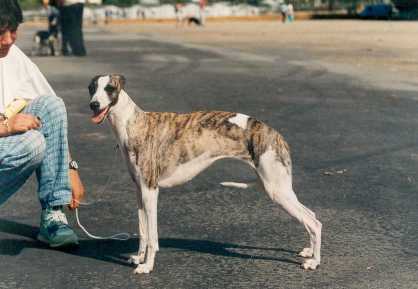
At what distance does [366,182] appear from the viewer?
23.6 ft

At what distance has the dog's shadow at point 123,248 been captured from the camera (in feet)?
16.7

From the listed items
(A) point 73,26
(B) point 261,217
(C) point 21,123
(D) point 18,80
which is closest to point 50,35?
(A) point 73,26

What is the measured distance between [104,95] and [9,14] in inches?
29.1

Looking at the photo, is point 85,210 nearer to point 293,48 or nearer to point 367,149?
point 367,149

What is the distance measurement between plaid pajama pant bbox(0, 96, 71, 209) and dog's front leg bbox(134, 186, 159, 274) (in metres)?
0.74

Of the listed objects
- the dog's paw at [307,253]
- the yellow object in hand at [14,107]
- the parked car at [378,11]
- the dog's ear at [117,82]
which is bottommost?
the parked car at [378,11]

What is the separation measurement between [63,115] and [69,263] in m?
0.94

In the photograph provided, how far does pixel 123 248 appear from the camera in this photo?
530 centimetres

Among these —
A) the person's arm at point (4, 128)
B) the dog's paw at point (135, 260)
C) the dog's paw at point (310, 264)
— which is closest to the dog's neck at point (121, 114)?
the person's arm at point (4, 128)

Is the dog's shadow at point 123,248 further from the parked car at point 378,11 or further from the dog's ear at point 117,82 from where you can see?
the parked car at point 378,11

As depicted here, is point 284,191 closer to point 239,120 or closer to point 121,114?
point 239,120

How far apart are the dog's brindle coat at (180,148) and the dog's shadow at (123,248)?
0.34 metres

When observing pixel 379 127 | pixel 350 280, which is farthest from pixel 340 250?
pixel 379 127

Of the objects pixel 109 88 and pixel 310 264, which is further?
pixel 310 264
